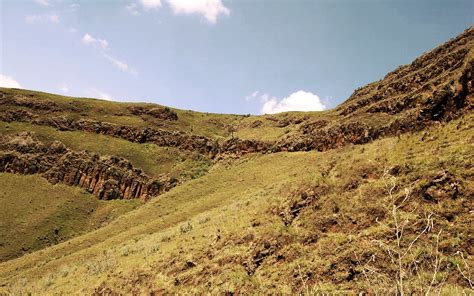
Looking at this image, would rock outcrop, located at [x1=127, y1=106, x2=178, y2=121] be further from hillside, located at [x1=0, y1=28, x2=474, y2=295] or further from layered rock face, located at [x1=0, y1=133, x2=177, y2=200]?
layered rock face, located at [x1=0, y1=133, x2=177, y2=200]

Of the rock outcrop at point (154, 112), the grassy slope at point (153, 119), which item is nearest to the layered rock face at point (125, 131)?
the grassy slope at point (153, 119)

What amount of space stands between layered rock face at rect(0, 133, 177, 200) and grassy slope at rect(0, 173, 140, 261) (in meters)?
1.92

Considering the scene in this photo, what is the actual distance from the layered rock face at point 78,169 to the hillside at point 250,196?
26 centimetres

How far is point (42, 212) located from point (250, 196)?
130 feet

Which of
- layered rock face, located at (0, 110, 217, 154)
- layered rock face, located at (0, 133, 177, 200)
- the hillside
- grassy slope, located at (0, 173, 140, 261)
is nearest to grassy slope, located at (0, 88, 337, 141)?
the hillside

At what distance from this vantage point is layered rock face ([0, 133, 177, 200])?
2534 inches

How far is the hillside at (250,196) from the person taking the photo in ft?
38.2

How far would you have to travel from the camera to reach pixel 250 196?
28906 mm

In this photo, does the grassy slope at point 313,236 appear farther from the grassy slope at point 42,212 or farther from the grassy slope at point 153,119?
the grassy slope at point 153,119

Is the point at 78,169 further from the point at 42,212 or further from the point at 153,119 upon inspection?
the point at 153,119

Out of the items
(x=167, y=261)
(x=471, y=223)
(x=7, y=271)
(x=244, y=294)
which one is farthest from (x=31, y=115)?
(x=471, y=223)

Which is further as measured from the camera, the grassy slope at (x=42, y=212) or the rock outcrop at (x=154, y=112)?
the rock outcrop at (x=154, y=112)

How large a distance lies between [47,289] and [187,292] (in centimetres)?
1396

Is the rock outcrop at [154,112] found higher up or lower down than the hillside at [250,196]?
higher up
